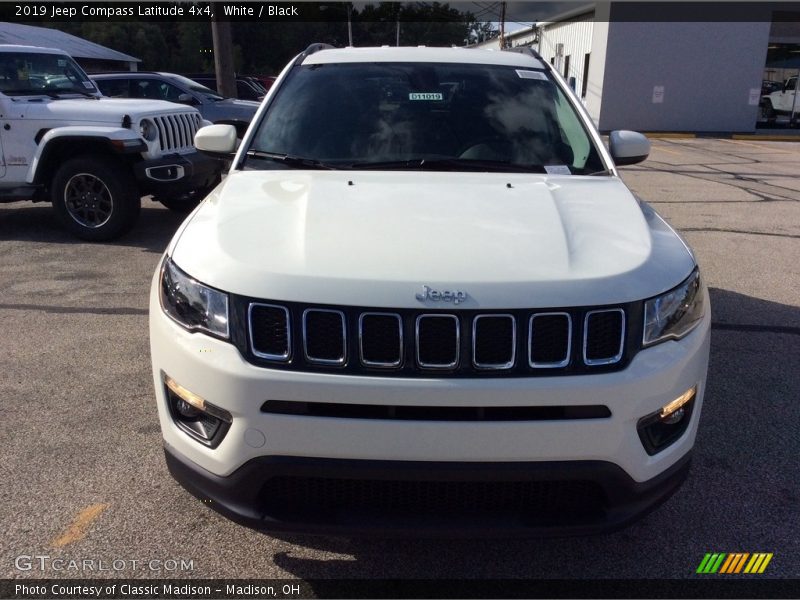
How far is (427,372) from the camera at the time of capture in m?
2.10

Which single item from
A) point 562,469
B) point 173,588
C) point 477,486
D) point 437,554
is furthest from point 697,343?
point 173,588

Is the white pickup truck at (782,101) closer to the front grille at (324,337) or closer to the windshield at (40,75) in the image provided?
the windshield at (40,75)

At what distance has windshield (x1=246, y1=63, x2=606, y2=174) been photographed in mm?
3389

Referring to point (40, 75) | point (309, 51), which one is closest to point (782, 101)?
point (40, 75)

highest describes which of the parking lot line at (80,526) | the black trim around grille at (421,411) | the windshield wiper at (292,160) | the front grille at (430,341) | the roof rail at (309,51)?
the roof rail at (309,51)

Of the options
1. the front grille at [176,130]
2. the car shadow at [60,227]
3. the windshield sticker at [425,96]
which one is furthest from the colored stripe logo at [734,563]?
the front grille at [176,130]

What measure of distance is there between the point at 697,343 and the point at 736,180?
12.0 metres

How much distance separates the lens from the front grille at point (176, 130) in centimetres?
755

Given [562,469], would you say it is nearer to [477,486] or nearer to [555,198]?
[477,486]

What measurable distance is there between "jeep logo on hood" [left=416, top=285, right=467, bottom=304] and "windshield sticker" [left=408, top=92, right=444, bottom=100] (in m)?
Result: 1.86

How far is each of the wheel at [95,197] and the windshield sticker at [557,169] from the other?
206 inches

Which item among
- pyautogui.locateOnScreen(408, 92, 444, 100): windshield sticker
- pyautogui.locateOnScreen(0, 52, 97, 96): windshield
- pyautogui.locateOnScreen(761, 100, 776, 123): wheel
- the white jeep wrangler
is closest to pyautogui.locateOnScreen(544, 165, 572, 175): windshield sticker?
pyautogui.locateOnScreen(408, 92, 444, 100): windshield sticker

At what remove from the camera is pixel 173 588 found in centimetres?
245

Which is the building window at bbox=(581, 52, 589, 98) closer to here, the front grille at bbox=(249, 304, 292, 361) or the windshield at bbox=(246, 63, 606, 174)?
the windshield at bbox=(246, 63, 606, 174)
